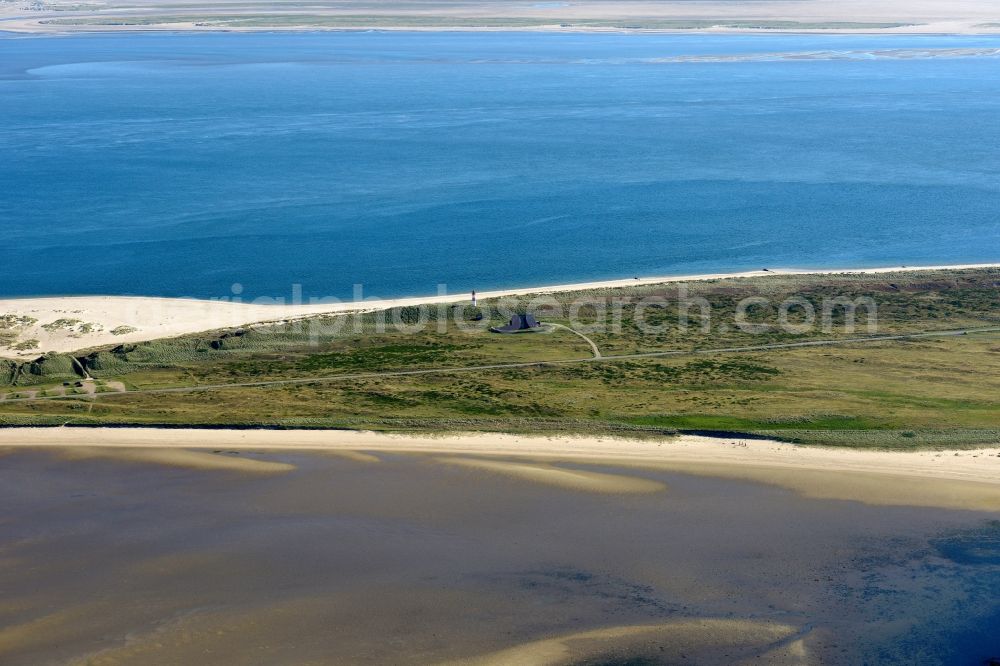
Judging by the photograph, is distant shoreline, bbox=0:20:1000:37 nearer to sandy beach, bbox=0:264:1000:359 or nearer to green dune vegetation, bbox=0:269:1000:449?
sandy beach, bbox=0:264:1000:359

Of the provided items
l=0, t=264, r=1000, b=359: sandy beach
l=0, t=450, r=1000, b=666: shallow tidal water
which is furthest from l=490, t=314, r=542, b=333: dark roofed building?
l=0, t=450, r=1000, b=666: shallow tidal water

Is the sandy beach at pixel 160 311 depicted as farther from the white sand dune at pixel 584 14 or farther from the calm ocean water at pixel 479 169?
the white sand dune at pixel 584 14

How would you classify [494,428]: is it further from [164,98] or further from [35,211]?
[164,98]

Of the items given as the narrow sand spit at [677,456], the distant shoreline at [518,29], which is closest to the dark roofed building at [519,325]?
the narrow sand spit at [677,456]

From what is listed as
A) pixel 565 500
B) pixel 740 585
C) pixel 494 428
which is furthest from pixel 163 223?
pixel 740 585

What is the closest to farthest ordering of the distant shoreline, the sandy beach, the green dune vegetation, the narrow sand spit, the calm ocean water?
the narrow sand spit → the green dune vegetation → the sandy beach → the calm ocean water → the distant shoreline

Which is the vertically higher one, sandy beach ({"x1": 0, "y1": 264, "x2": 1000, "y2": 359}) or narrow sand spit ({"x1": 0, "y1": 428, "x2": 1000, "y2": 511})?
sandy beach ({"x1": 0, "y1": 264, "x2": 1000, "y2": 359})
